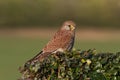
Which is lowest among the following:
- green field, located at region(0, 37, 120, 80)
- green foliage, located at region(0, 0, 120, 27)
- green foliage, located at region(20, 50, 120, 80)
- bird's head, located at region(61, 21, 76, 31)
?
green field, located at region(0, 37, 120, 80)

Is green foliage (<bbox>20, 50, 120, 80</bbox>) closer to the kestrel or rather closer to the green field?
the kestrel

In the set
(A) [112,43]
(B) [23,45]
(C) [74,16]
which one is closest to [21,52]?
(B) [23,45]

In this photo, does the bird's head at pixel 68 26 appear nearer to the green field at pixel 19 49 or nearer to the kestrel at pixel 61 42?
the kestrel at pixel 61 42

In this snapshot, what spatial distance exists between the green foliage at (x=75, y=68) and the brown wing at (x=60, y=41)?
1381 millimetres

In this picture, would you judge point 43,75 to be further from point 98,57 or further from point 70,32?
point 70,32

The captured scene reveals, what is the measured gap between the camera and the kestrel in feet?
25.1

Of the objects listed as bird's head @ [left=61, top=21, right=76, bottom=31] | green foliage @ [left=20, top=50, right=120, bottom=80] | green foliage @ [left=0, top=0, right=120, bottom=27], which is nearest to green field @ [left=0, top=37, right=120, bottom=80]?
bird's head @ [left=61, top=21, right=76, bottom=31]

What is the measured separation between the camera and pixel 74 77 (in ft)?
20.2

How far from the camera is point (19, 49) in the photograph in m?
13.4

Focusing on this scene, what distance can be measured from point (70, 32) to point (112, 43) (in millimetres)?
5691

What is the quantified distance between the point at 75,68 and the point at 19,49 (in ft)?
23.8

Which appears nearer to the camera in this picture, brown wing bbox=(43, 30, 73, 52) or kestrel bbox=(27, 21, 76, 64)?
kestrel bbox=(27, 21, 76, 64)

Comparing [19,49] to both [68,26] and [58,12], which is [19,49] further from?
[58,12]

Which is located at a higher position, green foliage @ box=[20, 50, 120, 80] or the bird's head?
the bird's head
